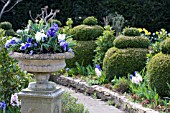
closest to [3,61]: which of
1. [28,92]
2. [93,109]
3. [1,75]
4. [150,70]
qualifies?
[1,75]

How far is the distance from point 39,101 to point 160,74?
8.31 feet

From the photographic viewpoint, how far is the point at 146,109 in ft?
21.0

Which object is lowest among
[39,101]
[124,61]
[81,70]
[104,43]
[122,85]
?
[122,85]

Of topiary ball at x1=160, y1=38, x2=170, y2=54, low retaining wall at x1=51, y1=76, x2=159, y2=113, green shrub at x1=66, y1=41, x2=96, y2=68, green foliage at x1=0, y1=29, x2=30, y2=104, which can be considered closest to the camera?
green foliage at x1=0, y1=29, x2=30, y2=104

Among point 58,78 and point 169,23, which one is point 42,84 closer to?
point 58,78

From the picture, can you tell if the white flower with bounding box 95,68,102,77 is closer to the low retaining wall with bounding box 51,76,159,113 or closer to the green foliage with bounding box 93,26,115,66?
the low retaining wall with bounding box 51,76,159,113

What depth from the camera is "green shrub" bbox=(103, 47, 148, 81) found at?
810 cm

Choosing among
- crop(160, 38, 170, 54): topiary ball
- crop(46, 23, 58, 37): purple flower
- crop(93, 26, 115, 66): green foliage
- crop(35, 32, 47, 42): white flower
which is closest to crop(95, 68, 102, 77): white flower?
crop(93, 26, 115, 66): green foliage

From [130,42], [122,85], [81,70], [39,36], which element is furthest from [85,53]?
[39,36]

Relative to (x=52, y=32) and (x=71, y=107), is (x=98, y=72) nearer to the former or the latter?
(x=71, y=107)

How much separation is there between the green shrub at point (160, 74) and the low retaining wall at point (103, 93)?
45cm

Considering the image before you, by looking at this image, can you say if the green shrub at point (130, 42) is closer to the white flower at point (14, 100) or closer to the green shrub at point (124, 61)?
the green shrub at point (124, 61)

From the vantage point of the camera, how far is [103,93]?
789 centimetres

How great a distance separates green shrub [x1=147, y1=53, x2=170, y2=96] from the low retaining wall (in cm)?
45
